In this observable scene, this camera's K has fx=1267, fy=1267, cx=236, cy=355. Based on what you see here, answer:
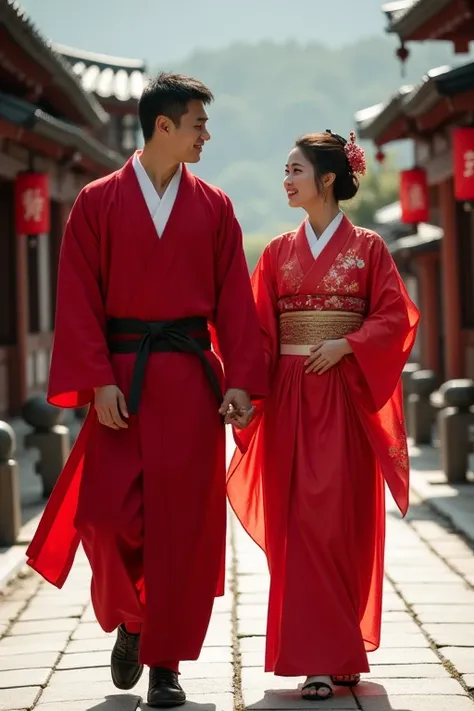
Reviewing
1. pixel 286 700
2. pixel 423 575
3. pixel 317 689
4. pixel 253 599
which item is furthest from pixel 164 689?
pixel 423 575

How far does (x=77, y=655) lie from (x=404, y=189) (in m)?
13.5

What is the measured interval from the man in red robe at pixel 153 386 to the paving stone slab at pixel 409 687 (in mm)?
662

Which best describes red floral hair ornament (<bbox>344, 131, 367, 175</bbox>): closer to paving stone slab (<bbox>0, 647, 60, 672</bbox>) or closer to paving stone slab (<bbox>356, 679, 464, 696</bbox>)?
paving stone slab (<bbox>356, 679, 464, 696</bbox>)

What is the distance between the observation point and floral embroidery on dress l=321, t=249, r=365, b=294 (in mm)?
5117

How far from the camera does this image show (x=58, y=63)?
14.9m

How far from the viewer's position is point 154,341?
4.76 meters

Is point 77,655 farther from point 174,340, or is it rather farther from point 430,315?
point 430,315

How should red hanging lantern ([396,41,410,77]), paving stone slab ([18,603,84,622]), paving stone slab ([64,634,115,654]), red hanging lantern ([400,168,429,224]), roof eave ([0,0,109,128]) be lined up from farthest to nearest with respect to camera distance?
red hanging lantern ([400,168,429,224]) → red hanging lantern ([396,41,410,77]) → roof eave ([0,0,109,128]) → paving stone slab ([18,603,84,622]) → paving stone slab ([64,634,115,654])

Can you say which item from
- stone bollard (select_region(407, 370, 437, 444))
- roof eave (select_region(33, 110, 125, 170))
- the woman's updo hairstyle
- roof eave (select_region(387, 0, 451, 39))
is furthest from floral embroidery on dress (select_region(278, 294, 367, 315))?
stone bollard (select_region(407, 370, 437, 444))

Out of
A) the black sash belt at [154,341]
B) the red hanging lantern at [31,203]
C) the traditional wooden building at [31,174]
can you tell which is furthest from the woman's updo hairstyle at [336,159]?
the red hanging lantern at [31,203]

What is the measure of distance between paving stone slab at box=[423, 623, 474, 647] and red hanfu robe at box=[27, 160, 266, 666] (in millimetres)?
1167

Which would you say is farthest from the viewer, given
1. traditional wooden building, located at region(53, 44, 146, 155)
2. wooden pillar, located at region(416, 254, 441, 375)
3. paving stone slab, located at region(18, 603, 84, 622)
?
traditional wooden building, located at region(53, 44, 146, 155)

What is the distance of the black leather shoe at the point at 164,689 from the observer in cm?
454

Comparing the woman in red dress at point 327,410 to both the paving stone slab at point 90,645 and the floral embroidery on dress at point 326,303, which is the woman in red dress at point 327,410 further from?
the paving stone slab at point 90,645
